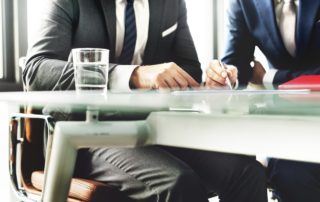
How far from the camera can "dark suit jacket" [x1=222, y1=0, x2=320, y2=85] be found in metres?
1.31

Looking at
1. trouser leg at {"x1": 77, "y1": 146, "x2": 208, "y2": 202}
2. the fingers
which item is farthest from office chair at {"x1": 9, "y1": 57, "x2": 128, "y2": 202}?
the fingers

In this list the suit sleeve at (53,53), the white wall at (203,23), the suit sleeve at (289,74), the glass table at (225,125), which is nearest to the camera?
the glass table at (225,125)

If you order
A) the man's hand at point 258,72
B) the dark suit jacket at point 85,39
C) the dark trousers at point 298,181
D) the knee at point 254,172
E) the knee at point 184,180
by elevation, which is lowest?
the dark trousers at point 298,181

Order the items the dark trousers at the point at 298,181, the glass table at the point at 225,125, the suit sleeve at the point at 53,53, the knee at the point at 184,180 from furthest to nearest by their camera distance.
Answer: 1. the dark trousers at the point at 298,181
2. the suit sleeve at the point at 53,53
3. the knee at the point at 184,180
4. the glass table at the point at 225,125

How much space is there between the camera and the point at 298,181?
1.04 metres

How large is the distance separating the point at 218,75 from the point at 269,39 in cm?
45

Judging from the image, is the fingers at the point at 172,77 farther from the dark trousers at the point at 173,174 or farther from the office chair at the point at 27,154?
the office chair at the point at 27,154

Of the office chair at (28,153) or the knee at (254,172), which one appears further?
the office chair at (28,153)

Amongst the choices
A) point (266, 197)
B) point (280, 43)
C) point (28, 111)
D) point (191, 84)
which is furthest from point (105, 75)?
point (280, 43)

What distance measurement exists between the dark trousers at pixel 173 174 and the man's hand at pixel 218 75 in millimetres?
173

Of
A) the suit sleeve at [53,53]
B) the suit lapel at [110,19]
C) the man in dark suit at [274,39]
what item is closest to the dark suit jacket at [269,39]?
the man in dark suit at [274,39]

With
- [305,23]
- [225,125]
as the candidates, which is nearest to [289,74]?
[305,23]

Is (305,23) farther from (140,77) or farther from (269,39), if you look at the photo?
(140,77)

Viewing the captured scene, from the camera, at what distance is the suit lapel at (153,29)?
126 cm
